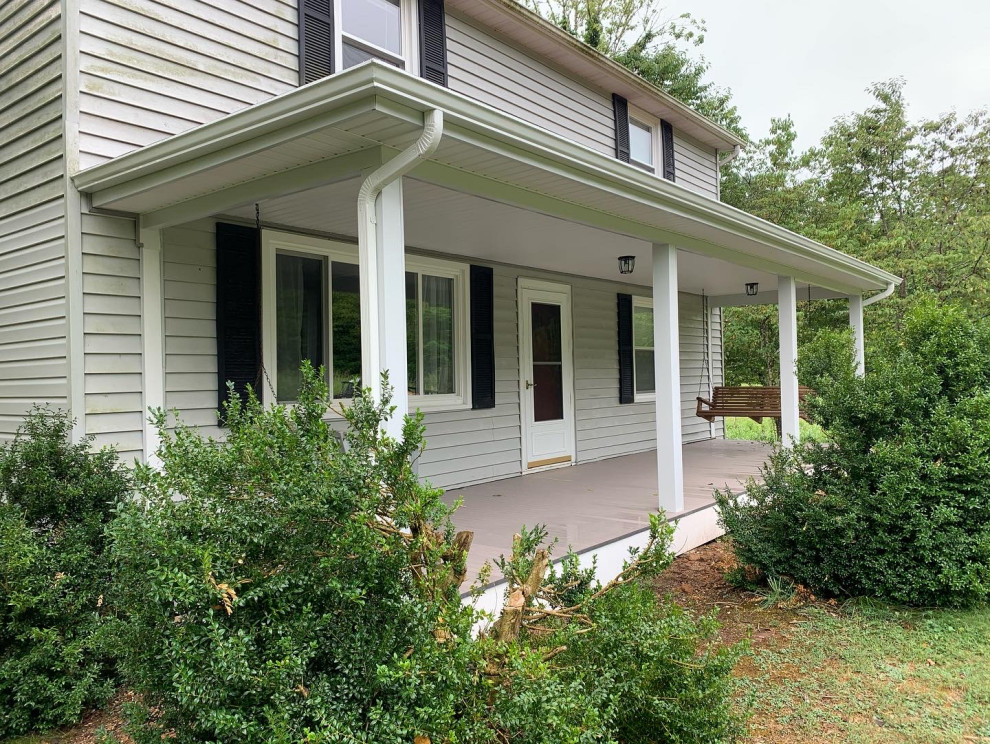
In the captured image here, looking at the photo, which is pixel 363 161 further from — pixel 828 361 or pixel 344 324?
pixel 828 361

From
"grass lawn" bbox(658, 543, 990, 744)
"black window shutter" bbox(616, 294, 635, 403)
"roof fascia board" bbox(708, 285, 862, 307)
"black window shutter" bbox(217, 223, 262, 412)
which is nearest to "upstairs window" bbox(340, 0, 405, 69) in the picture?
"black window shutter" bbox(217, 223, 262, 412)

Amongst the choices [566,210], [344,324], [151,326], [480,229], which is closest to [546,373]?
[480,229]

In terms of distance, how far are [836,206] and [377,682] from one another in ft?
59.6

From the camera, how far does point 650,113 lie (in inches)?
379

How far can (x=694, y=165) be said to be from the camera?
10719mm

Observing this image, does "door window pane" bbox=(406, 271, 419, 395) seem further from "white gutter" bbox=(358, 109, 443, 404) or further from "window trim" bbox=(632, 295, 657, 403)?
"window trim" bbox=(632, 295, 657, 403)

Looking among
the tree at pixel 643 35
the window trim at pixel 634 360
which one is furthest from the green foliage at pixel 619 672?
the tree at pixel 643 35

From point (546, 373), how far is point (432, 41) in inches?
142

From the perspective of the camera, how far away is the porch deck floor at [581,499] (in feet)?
15.6

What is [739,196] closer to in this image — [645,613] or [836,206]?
[836,206]

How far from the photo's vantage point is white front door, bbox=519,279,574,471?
24.7 ft

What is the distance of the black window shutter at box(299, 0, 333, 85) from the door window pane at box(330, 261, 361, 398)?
1.52m

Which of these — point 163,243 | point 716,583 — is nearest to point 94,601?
point 163,243

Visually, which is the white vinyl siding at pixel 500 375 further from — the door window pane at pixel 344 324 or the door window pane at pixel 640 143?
the door window pane at pixel 640 143
